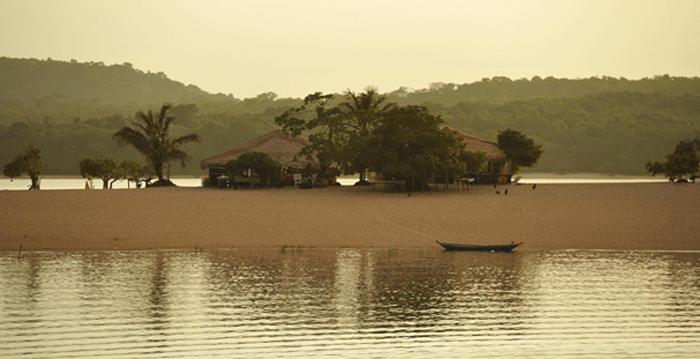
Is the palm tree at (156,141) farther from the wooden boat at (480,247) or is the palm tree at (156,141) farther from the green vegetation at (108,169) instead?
the wooden boat at (480,247)

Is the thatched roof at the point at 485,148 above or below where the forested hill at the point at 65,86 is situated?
below

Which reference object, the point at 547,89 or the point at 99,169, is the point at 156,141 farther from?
the point at 547,89

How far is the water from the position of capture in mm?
10102

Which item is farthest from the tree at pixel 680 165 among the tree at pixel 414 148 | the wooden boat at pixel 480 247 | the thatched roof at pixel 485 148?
the wooden boat at pixel 480 247

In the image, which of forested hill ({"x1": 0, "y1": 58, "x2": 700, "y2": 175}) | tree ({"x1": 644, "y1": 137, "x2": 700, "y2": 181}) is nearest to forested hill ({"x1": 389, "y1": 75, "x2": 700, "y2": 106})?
forested hill ({"x1": 0, "y1": 58, "x2": 700, "y2": 175})

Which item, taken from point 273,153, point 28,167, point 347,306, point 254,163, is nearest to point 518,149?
point 273,153

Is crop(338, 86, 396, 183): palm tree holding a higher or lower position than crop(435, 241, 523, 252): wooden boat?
higher

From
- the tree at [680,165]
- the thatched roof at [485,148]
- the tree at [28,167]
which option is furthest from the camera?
the tree at [680,165]

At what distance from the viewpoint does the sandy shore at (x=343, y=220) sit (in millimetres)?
23328

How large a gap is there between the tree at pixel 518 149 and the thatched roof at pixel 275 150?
47.3 ft

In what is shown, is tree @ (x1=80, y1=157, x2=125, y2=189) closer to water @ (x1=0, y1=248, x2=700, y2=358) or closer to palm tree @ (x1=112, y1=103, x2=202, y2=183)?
palm tree @ (x1=112, y1=103, x2=202, y2=183)

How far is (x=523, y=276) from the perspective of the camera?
55.6 ft

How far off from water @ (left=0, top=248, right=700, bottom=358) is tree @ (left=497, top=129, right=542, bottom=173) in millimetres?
29393

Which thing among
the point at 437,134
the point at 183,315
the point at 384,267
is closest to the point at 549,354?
the point at 183,315
